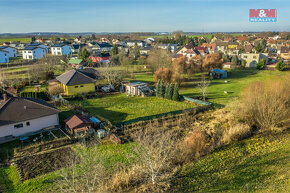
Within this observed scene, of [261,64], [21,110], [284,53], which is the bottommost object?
[21,110]

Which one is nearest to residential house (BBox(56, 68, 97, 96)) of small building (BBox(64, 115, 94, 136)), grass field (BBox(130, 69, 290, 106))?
grass field (BBox(130, 69, 290, 106))

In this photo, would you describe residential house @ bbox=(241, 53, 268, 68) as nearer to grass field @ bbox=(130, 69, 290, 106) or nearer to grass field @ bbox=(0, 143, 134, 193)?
grass field @ bbox=(130, 69, 290, 106)

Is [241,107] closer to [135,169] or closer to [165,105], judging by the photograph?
[165,105]

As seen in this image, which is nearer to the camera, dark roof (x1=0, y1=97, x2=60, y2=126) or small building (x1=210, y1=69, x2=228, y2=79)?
dark roof (x1=0, y1=97, x2=60, y2=126)

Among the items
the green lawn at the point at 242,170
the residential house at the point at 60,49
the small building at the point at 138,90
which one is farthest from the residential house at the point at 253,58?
the residential house at the point at 60,49

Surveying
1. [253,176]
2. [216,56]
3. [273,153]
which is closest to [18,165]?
[253,176]

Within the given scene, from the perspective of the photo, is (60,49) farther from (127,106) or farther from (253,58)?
(253,58)

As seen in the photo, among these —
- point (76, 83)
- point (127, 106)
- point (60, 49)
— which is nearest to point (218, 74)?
point (127, 106)
